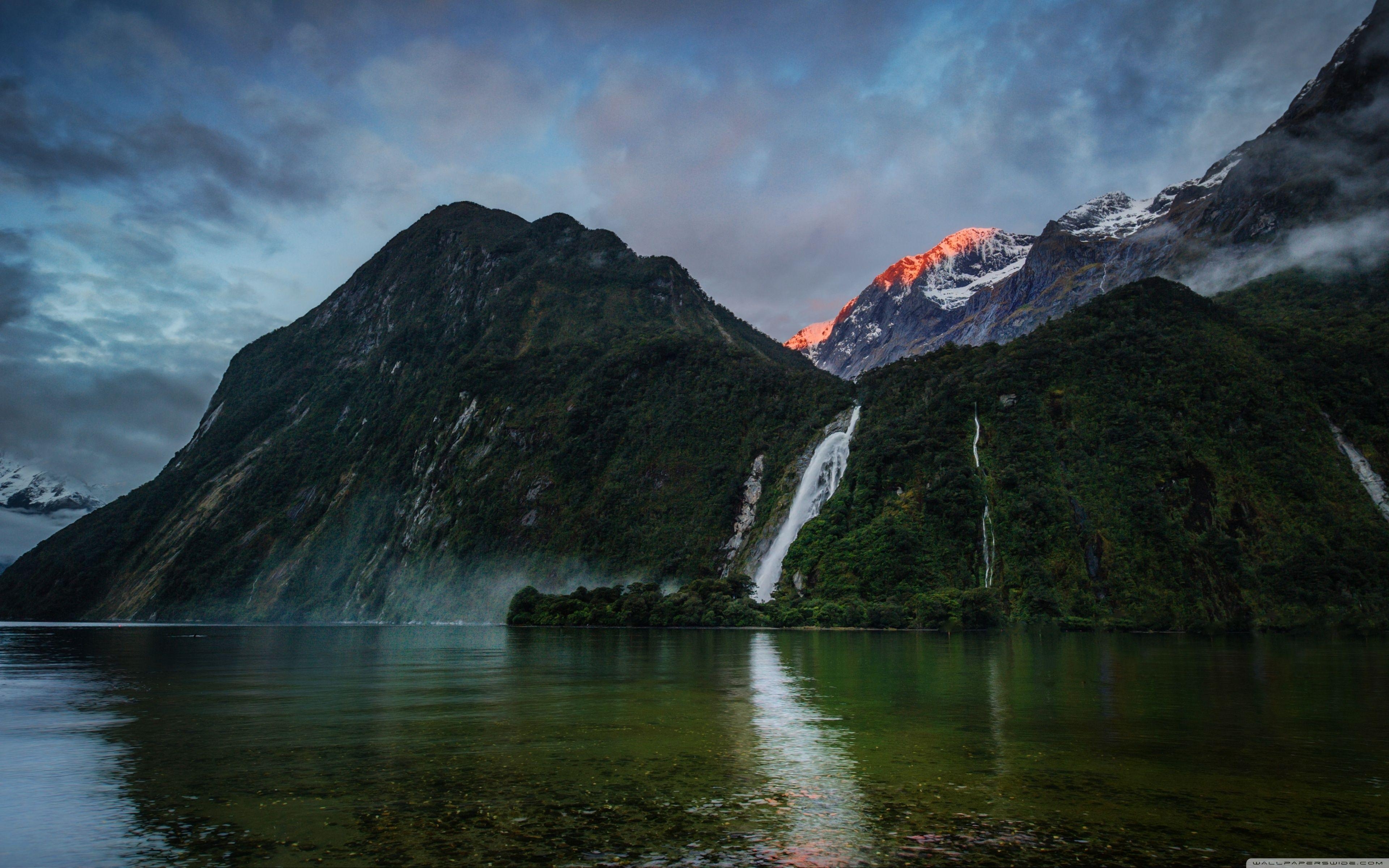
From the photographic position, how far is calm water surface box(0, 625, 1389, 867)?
11219 millimetres

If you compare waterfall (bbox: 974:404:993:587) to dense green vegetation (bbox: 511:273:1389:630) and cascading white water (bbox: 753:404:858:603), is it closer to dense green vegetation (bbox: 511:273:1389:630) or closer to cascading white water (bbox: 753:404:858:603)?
dense green vegetation (bbox: 511:273:1389:630)

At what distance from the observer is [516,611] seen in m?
121

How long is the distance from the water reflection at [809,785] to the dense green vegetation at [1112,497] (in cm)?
6736

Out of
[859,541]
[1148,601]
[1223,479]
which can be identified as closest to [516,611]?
[859,541]

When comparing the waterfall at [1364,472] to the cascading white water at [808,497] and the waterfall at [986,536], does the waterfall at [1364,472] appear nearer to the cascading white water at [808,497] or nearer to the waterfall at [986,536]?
the waterfall at [986,536]

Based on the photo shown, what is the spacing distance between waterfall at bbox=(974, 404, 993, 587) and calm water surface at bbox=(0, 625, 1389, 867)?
55.0m

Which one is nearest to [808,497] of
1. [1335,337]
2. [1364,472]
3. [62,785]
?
[1364,472]

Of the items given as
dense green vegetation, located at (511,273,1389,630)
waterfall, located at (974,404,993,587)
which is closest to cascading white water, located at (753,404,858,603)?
dense green vegetation, located at (511,273,1389,630)

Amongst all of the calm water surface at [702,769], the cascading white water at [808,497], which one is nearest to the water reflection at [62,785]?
the calm water surface at [702,769]

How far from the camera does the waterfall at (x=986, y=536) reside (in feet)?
302

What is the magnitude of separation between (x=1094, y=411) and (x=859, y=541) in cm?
3406

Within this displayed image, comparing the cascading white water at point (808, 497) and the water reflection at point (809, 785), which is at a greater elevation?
the cascading white water at point (808, 497)

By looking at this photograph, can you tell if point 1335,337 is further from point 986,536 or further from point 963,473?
point 986,536

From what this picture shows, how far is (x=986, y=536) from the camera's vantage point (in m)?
95.5
